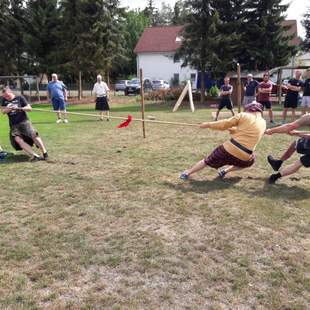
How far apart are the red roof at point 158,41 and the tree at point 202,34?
26.5 m

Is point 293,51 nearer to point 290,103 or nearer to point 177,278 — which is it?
point 290,103

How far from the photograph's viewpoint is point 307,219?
4715 millimetres

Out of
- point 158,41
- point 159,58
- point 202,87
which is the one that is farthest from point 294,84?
point 158,41

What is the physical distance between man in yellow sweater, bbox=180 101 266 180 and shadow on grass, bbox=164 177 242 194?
0.27 metres

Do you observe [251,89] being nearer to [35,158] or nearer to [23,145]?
[35,158]

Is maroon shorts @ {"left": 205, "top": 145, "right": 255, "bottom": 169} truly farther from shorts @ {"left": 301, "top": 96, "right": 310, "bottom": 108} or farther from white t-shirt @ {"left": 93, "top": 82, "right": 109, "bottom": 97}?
white t-shirt @ {"left": 93, "top": 82, "right": 109, "bottom": 97}

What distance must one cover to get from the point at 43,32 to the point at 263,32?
51.4 ft

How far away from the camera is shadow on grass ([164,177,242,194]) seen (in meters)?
5.89

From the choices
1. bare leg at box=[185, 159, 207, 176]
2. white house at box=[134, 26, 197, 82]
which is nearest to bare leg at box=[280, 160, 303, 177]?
bare leg at box=[185, 159, 207, 176]

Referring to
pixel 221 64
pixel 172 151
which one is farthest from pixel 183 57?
pixel 172 151

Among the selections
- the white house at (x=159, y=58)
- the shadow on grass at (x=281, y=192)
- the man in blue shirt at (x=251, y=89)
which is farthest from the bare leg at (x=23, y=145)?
the white house at (x=159, y=58)

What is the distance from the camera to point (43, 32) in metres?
30.2

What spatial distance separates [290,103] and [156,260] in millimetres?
9886

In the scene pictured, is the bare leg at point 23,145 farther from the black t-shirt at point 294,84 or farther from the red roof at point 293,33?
the red roof at point 293,33
